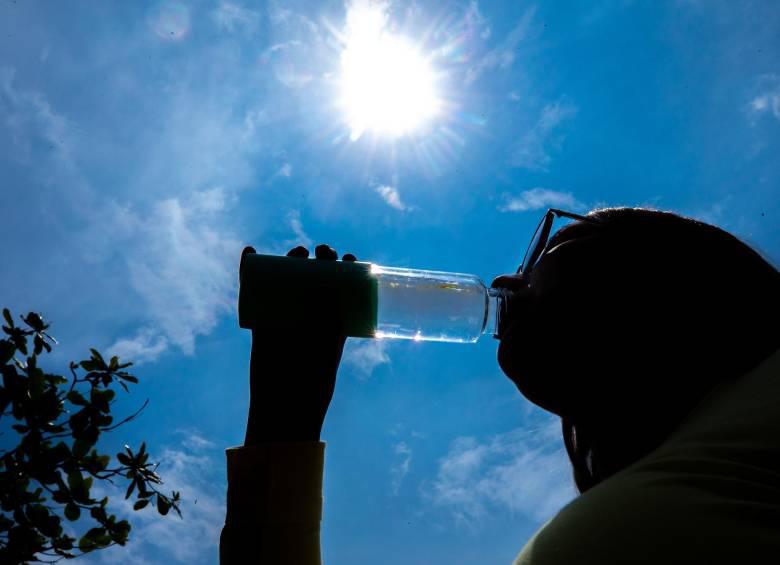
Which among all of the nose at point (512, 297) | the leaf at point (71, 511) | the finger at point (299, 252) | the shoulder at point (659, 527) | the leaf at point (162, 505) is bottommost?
the shoulder at point (659, 527)

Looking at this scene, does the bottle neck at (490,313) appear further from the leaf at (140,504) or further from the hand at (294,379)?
the leaf at (140,504)

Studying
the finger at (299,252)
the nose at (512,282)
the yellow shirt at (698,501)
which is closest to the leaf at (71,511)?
the finger at (299,252)

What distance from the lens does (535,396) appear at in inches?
80.0

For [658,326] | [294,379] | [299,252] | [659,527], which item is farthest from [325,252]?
[659,527]

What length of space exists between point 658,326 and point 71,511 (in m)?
3.38

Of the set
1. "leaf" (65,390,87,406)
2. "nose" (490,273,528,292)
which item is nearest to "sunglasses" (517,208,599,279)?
"nose" (490,273,528,292)

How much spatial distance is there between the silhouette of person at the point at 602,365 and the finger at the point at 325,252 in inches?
10.3

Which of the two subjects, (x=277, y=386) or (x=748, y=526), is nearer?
(x=748, y=526)

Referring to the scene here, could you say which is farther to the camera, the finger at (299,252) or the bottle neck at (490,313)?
the bottle neck at (490,313)

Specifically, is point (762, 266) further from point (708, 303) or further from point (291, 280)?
point (291, 280)

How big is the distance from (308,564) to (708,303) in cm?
171

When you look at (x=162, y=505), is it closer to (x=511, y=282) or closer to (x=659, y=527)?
(x=511, y=282)

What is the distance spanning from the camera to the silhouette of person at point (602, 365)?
1588 millimetres

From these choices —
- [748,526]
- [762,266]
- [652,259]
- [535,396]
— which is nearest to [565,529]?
[748,526]
